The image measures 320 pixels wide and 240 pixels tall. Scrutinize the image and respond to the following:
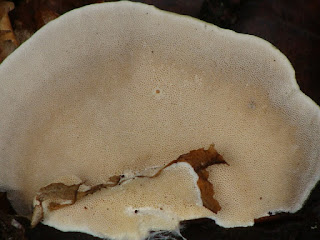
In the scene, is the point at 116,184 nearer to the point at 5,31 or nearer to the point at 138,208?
the point at 138,208

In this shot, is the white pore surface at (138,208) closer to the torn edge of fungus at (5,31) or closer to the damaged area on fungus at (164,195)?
the damaged area on fungus at (164,195)

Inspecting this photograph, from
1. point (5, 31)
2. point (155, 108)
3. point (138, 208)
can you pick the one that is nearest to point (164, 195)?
point (138, 208)

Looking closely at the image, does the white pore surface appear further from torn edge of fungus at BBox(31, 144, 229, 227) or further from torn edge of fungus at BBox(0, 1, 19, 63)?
torn edge of fungus at BBox(0, 1, 19, 63)

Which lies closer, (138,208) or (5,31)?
(138,208)

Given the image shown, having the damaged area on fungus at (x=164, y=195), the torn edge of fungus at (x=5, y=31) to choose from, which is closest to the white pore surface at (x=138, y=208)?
the damaged area on fungus at (x=164, y=195)

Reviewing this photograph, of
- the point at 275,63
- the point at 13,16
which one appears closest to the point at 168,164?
the point at 275,63

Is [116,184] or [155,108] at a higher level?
[155,108]

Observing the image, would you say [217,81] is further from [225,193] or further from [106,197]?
[106,197]
